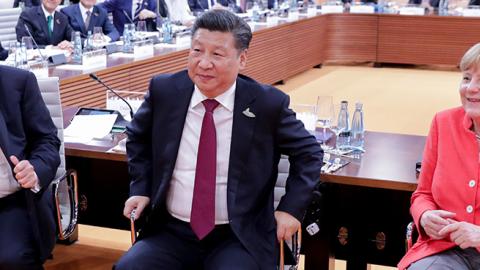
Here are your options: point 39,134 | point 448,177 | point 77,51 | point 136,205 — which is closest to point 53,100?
point 39,134

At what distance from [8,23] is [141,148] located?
5.41 m

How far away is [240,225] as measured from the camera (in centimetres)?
228

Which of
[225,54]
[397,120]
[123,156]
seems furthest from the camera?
[397,120]

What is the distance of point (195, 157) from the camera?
2318 millimetres

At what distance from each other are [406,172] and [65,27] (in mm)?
4122

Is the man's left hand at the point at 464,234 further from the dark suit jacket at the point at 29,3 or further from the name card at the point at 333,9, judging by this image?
the name card at the point at 333,9

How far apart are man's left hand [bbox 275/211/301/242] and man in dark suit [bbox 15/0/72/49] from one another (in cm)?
415

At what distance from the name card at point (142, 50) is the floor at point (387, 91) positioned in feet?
5.99

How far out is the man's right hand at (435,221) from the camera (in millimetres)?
2230

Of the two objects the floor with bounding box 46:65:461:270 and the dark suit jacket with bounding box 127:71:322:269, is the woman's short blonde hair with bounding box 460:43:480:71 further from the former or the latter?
the floor with bounding box 46:65:461:270

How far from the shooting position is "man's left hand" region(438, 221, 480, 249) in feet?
7.10

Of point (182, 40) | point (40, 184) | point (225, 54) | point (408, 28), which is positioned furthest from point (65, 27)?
point (408, 28)

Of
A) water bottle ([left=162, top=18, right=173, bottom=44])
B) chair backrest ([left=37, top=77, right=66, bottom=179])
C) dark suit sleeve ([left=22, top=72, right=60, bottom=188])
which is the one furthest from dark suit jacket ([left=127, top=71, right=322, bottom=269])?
water bottle ([left=162, top=18, right=173, bottom=44])

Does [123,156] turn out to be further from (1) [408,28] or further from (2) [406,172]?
(1) [408,28]
